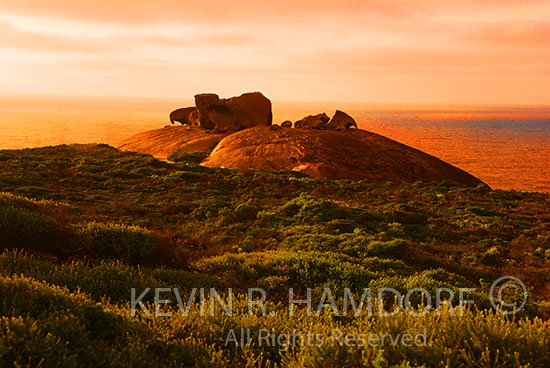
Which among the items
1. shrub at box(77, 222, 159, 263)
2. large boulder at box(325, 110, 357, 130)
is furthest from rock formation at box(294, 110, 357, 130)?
shrub at box(77, 222, 159, 263)

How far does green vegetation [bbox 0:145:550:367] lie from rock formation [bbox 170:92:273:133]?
1122 inches

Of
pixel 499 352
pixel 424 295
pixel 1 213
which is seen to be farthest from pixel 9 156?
pixel 499 352

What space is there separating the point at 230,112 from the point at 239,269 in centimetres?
4474

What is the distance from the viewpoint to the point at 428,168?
139 ft

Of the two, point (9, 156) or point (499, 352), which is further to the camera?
point (9, 156)

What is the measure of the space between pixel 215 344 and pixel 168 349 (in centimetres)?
57

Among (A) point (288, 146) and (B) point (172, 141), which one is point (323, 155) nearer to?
(A) point (288, 146)

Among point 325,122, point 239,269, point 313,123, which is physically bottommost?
point 239,269

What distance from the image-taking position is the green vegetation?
4.36 meters

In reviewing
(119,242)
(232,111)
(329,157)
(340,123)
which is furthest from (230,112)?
(119,242)

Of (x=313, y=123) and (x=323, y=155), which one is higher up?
(x=313, y=123)

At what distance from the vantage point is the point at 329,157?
39000 millimetres

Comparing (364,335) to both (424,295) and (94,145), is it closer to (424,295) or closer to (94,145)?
(424,295)

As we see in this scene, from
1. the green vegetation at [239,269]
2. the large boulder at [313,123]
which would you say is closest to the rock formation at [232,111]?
the large boulder at [313,123]
